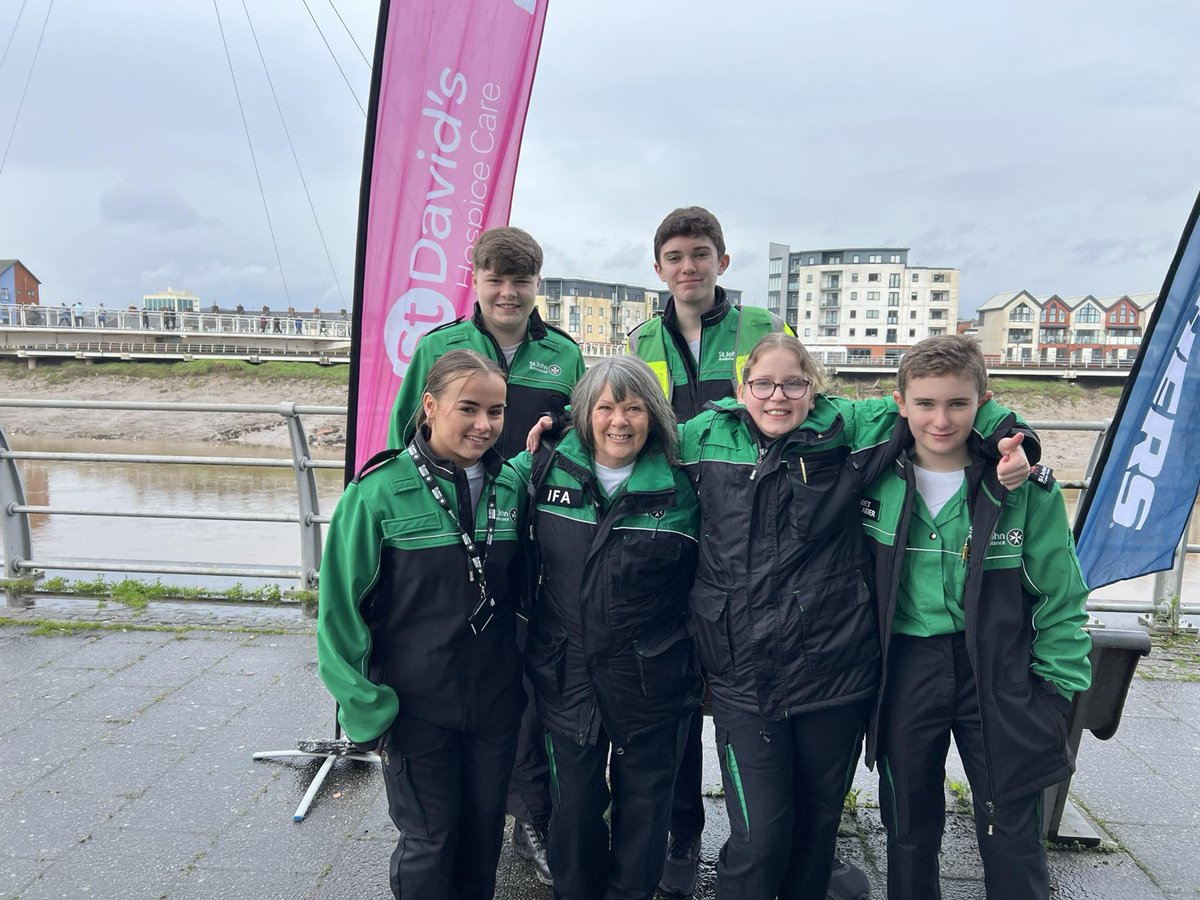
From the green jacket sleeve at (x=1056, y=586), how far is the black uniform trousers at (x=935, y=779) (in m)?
0.22

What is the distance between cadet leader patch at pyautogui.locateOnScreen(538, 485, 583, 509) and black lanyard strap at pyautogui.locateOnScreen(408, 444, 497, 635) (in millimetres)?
158

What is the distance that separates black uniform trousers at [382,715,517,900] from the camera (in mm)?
2232

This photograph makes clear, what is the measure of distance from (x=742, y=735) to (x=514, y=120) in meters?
2.97

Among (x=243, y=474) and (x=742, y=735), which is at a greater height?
(x=742, y=735)

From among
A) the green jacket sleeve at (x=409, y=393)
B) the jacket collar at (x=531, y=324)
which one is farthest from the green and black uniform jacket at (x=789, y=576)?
the green jacket sleeve at (x=409, y=393)

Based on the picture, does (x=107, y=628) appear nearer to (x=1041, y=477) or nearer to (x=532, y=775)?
(x=532, y=775)

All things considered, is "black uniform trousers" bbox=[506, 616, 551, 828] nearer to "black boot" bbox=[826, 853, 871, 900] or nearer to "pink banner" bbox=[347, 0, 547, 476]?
"black boot" bbox=[826, 853, 871, 900]

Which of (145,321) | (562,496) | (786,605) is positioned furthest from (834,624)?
(145,321)

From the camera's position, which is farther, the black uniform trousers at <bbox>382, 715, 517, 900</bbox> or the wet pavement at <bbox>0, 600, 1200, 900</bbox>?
the wet pavement at <bbox>0, 600, 1200, 900</bbox>

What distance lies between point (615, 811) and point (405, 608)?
0.86 meters

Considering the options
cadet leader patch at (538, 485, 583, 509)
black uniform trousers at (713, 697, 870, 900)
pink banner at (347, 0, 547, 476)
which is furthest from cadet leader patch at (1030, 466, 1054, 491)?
pink banner at (347, 0, 547, 476)

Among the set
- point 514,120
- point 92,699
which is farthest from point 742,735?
point 92,699

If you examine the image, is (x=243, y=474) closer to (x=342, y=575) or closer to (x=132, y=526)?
(x=132, y=526)

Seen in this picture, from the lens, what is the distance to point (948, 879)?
268 cm
